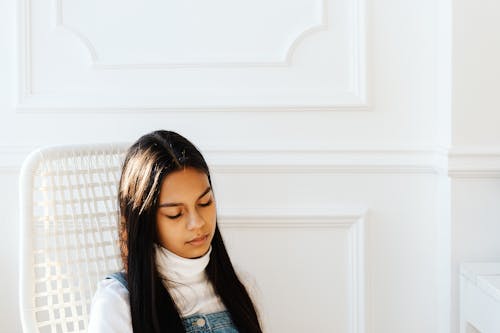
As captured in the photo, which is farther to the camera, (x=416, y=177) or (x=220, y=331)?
(x=416, y=177)

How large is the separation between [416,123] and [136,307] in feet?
3.16

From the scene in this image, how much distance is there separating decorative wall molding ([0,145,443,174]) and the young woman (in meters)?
0.56

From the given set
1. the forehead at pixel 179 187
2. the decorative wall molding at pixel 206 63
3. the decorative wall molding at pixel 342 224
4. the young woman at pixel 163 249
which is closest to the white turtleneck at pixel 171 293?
the young woman at pixel 163 249

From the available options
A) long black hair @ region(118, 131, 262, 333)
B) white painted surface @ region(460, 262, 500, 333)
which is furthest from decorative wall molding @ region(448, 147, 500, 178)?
long black hair @ region(118, 131, 262, 333)

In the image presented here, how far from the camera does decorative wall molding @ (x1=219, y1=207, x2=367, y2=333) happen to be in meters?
2.01

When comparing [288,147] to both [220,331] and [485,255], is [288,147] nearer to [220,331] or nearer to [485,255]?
[485,255]

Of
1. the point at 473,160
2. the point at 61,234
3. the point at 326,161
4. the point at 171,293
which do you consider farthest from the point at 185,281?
the point at 473,160

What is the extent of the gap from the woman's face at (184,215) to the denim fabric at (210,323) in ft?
0.37

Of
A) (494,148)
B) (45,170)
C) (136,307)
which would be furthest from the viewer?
(494,148)

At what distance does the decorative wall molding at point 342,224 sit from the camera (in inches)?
79.1

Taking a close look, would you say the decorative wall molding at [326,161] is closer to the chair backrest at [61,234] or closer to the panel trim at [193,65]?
the panel trim at [193,65]

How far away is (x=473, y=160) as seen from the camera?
191cm

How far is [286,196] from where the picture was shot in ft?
6.64

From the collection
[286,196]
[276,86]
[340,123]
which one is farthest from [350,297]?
[276,86]
